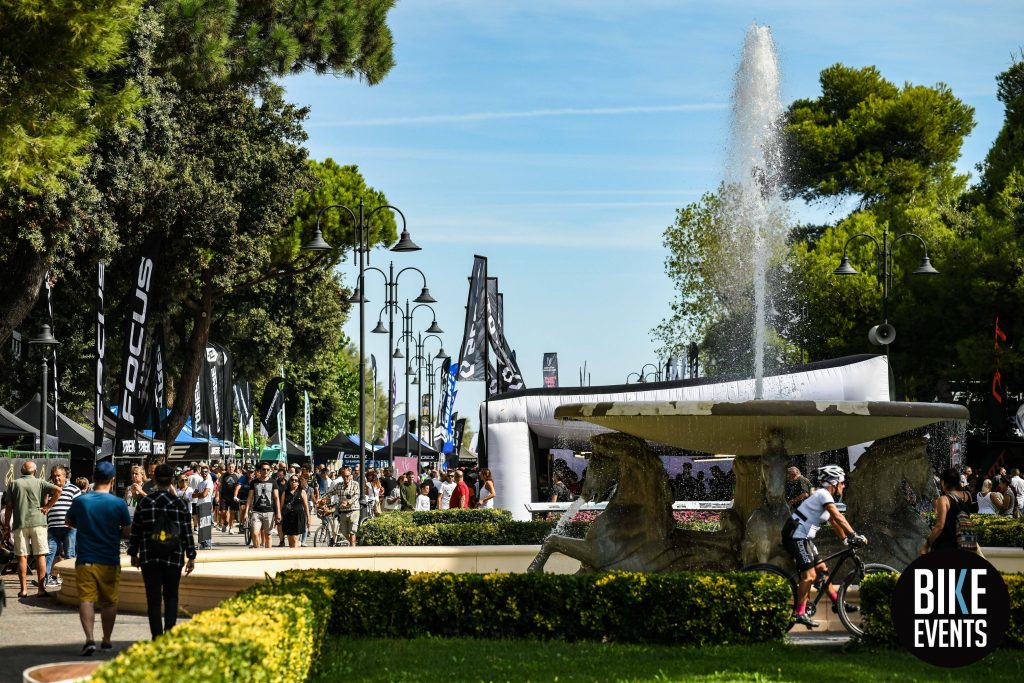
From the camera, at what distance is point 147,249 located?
19.6 meters

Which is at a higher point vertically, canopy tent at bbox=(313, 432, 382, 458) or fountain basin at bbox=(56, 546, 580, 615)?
canopy tent at bbox=(313, 432, 382, 458)

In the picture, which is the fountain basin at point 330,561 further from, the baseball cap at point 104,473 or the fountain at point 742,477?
the fountain at point 742,477

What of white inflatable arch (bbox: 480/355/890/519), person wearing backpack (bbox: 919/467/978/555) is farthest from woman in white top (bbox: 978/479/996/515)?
person wearing backpack (bbox: 919/467/978/555)

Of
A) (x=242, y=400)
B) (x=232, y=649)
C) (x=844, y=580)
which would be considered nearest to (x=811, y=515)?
(x=844, y=580)

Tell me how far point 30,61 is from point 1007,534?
44.7 ft

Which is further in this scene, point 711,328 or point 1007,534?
point 711,328

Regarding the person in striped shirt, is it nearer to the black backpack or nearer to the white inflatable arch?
the black backpack

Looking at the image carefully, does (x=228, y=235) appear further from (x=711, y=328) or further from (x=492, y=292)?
(x=711, y=328)

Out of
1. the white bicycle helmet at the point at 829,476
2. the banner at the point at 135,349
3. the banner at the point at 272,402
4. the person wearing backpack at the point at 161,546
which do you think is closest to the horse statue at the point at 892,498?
the white bicycle helmet at the point at 829,476

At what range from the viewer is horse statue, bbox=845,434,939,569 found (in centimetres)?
1230

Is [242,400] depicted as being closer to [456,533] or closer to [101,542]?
[456,533]

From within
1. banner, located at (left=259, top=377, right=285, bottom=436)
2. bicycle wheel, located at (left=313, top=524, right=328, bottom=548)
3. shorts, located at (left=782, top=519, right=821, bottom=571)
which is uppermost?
banner, located at (left=259, top=377, right=285, bottom=436)

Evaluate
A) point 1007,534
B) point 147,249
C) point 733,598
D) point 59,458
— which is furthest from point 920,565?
point 59,458

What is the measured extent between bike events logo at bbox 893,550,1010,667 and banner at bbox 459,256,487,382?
22.5 m
